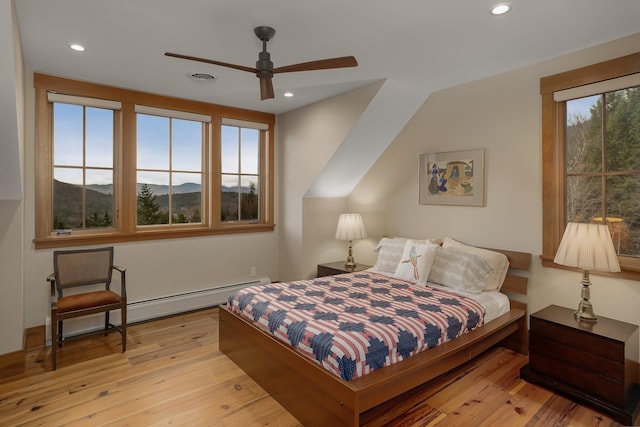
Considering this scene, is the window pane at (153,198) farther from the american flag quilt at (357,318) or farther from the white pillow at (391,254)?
the white pillow at (391,254)

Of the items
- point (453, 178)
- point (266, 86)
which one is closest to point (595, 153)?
point (453, 178)

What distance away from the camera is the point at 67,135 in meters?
3.57

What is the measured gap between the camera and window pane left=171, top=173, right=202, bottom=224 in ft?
14.0

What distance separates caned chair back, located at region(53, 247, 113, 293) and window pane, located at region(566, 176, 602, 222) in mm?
4221

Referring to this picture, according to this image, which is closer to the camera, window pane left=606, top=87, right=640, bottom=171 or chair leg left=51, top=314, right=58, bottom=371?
window pane left=606, top=87, right=640, bottom=171

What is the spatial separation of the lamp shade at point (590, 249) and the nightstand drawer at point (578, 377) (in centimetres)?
67

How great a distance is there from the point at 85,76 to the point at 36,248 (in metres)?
1.67

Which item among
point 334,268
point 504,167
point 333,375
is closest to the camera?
point 333,375

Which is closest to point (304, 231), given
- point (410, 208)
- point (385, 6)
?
point (410, 208)

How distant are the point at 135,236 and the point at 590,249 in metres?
4.07

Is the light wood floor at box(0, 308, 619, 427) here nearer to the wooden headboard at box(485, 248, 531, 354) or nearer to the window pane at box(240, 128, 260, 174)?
the wooden headboard at box(485, 248, 531, 354)

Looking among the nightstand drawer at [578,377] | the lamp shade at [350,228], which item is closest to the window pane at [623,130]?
the nightstand drawer at [578,377]

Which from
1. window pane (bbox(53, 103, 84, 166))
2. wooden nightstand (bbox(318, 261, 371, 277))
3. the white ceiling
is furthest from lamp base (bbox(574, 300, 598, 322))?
window pane (bbox(53, 103, 84, 166))

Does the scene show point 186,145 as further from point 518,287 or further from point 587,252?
point 587,252
